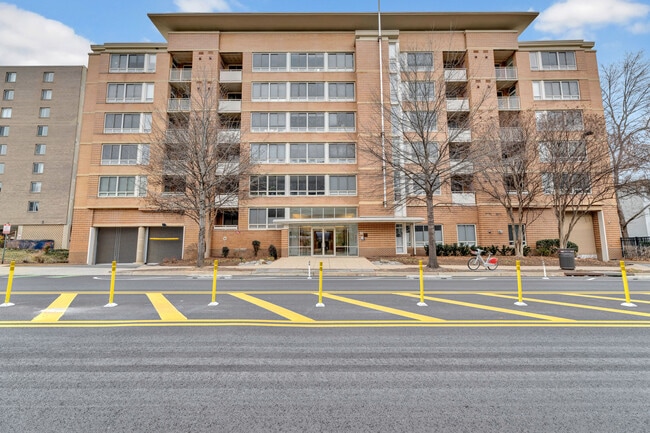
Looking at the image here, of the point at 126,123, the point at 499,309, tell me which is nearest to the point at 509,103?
the point at 499,309

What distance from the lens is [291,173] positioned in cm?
2852

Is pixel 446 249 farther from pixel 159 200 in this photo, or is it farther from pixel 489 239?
pixel 159 200

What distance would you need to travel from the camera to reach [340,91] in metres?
29.7

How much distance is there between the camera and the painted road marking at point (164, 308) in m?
6.30

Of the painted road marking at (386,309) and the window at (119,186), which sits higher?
the window at (119,186)

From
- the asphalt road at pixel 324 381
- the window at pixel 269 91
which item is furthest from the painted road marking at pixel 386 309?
the window at pixel 269 91

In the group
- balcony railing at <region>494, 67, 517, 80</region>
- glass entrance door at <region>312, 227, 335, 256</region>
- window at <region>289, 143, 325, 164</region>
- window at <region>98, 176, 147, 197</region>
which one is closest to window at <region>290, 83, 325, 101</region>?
window at <region>289, 143, 325, 164</region>

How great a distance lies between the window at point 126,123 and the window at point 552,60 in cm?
3731

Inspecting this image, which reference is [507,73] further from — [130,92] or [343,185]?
[130,92]

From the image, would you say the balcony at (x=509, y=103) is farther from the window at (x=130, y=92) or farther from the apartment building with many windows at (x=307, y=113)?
the window at (x=130, y=92)

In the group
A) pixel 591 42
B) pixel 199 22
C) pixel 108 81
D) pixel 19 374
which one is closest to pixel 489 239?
pixel 591 42

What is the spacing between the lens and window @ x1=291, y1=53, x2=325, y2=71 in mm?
30062

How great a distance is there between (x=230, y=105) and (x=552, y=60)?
103 ft

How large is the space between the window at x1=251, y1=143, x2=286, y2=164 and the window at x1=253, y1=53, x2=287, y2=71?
7.78 meters
